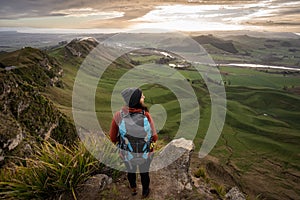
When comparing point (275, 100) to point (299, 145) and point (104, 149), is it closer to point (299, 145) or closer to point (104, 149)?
point (299, 145)

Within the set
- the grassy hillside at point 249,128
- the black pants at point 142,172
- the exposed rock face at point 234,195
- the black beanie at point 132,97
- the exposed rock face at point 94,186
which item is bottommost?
the grassy hillside at point 249,128

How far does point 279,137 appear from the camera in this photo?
106 metres

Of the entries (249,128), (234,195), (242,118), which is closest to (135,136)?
(234,195)

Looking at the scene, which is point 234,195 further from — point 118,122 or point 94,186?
point 118,122

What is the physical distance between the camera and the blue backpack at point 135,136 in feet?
24.2

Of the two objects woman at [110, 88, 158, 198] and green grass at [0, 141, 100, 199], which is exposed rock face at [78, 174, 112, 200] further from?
woman at [110, 88, 158, 198]

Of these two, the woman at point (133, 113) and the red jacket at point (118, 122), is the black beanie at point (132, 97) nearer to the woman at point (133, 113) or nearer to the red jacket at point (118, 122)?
the woman at point (133, 113)

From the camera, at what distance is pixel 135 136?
24.4ft

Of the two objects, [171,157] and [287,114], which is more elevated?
[171,157]

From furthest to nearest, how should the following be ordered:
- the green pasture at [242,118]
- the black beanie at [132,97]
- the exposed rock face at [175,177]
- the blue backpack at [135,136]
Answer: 1. the green pasture at [242,118]
2. the exposed rock face at [175,177]
3. the blue backpack at [135,136]
4. the black beanie at [132,97]

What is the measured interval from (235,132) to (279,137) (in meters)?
16.8

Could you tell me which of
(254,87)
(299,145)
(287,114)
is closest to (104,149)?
(299,145)

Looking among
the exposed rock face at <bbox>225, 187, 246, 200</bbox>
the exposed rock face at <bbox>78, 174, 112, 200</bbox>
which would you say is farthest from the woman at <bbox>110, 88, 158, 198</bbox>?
the exposed rock face at <bbox>225, 187, 246, 200</bbox>

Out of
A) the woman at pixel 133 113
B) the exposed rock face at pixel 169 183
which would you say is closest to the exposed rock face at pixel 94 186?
the exposed rock face at pixel 169 183
